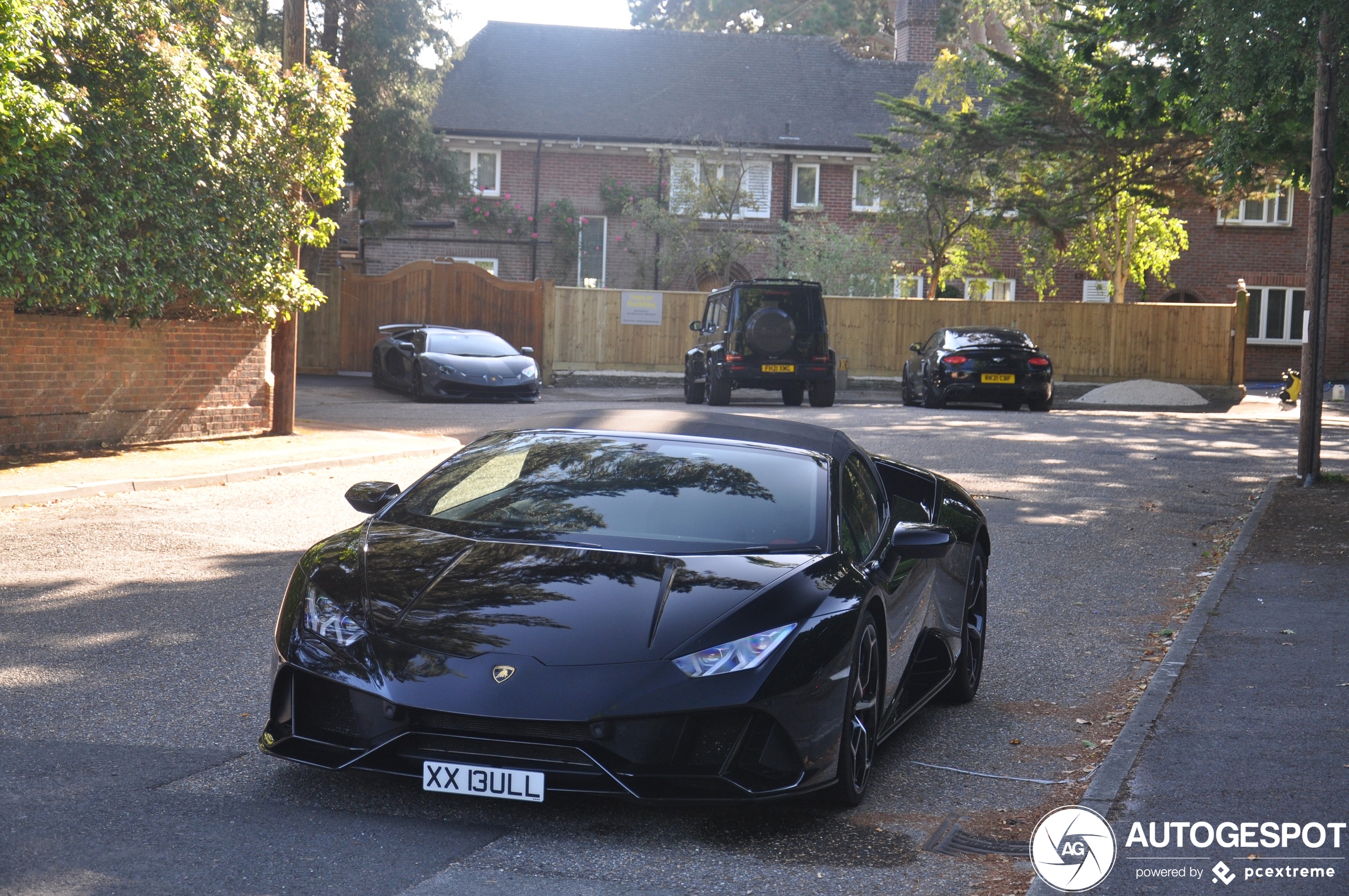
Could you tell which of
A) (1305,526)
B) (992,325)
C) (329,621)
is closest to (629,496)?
(329,621)

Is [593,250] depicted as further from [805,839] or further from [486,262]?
[805,839]

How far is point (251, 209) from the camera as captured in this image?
15.5 metres

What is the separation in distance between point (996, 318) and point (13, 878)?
1195 inches

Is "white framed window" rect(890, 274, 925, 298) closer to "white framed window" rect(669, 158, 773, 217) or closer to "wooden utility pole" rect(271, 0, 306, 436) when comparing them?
"white framed window" rect(669, 158, 773, 217)

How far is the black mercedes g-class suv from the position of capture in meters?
24.6

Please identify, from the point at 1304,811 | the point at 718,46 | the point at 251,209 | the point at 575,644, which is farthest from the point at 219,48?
the point at 718,46

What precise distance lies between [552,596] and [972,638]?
2.59 m

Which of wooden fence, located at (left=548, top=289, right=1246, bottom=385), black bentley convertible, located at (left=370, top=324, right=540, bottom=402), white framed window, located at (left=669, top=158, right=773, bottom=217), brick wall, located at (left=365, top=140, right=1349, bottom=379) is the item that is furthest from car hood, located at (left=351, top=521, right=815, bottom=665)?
brick wall, located at (left=365, top=140, right=1349, bottom=379)

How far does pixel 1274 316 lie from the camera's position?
40188mm

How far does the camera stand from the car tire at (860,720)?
4492mm

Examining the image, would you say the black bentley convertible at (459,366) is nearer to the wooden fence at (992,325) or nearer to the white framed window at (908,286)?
the wooden fence at (992,325)

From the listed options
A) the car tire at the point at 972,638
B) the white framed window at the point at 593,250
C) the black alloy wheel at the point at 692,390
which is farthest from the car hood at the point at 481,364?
the car tire at the point at 972,638

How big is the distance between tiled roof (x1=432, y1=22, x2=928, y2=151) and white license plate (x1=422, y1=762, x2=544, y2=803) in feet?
117

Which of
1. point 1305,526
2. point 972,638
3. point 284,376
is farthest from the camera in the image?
point 284,376
